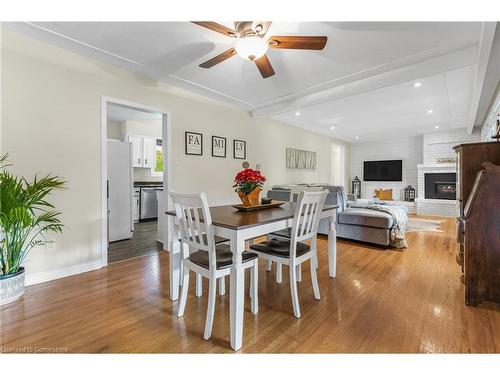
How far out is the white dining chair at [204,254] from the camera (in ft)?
5.30

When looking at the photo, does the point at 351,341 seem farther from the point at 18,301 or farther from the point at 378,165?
the point at 378,165

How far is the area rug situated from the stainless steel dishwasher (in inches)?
221

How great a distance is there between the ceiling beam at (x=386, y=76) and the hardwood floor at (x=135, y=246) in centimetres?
323

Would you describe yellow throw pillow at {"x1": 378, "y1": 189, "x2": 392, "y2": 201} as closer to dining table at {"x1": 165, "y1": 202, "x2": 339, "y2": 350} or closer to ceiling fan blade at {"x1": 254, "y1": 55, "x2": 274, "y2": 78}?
ceiling fan blade at {"x1": 254, "y1": 55, "x2": 274, "y2": 78}

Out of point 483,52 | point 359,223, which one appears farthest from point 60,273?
point 483,52

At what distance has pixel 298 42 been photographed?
2.04 meters

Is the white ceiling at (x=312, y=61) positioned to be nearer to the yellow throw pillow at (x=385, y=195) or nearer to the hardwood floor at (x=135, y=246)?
the hardwood floor at (x=135, y=246)

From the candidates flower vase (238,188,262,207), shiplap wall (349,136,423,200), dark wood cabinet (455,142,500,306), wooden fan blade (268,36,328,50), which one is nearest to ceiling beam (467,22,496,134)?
dark wood cabinet (455,142,500,306)

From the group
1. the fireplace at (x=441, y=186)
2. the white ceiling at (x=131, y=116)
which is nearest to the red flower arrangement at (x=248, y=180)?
the white ceiling at (x=131, y=116)

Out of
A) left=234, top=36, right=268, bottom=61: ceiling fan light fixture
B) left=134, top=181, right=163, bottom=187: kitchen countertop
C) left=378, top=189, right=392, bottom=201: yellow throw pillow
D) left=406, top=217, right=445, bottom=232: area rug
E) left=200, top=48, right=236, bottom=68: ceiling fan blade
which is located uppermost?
left=200, top=48, right=236, bottom=68: ceiling fan blade

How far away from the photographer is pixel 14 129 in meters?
2.34

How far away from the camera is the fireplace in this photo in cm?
664

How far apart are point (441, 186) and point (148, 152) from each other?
8.00 meters

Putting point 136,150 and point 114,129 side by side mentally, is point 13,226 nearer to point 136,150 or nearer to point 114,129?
point 136,150
